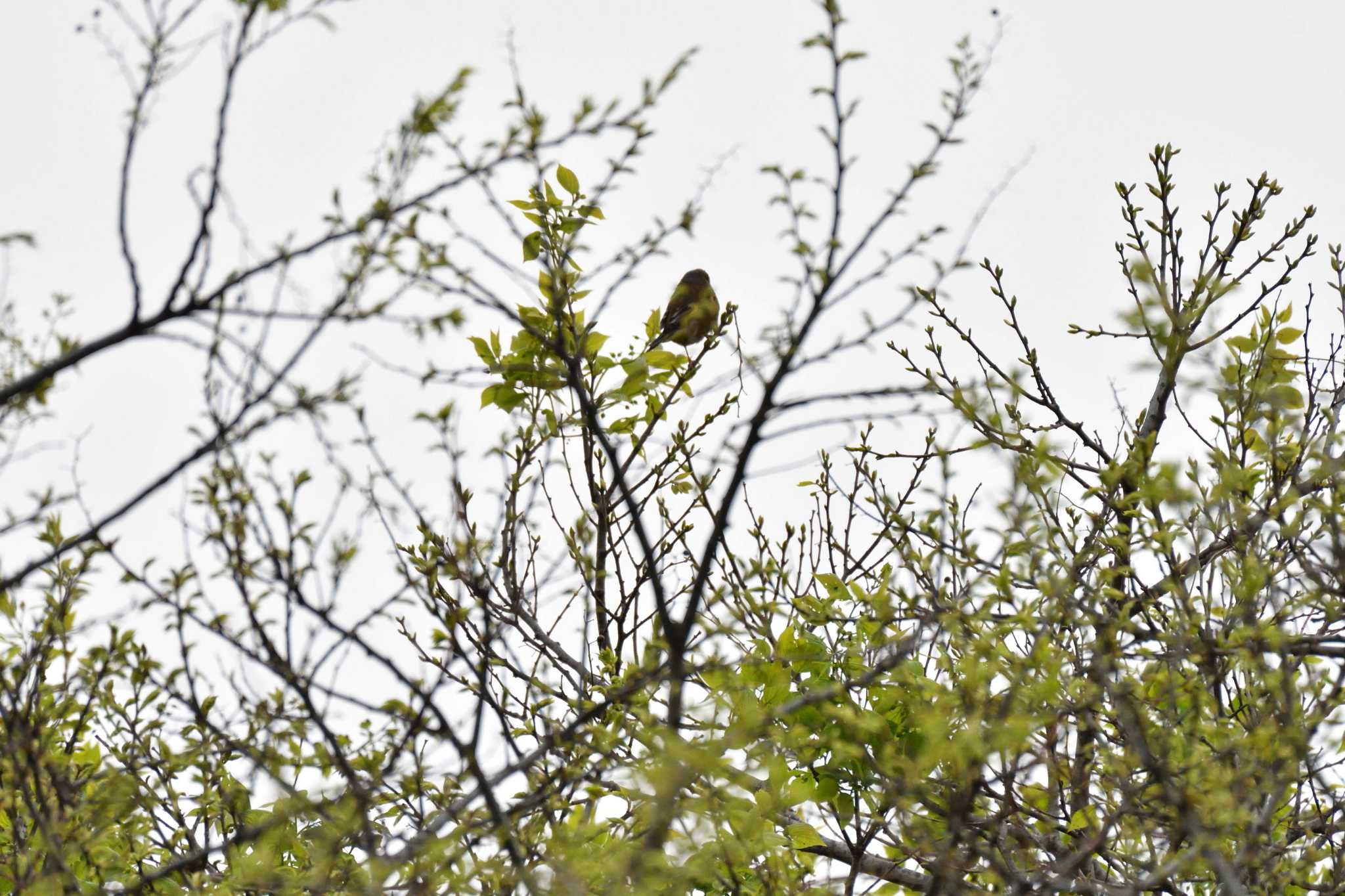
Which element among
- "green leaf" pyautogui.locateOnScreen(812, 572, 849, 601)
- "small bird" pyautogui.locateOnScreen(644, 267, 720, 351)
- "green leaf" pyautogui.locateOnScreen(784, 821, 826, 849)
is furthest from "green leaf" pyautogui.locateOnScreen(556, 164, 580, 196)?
"green leaf" pyautogui.locateOnScreen(784, 821, 826, 849)

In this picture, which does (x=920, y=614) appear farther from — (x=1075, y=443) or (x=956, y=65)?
(x=1075, y=443)

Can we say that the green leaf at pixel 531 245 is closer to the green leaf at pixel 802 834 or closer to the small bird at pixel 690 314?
the small bird at pixel 690 314

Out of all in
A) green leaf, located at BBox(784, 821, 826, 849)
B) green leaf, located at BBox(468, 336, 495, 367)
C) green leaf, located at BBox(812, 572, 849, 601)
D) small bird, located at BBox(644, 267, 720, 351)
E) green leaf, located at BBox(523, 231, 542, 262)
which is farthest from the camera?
small bird, located at BBox(644, 267, 720, 351)

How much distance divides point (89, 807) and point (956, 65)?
109 inches

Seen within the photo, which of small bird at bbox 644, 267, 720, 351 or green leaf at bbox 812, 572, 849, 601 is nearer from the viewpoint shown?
green leaf at bbox 812, 572, 849, 601

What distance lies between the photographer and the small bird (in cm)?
470

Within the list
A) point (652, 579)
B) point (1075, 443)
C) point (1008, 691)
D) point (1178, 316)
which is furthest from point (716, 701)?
point (1075, 443)

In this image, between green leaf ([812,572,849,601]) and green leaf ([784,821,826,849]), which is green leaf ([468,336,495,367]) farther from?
green leaf ([784,821,826,849])

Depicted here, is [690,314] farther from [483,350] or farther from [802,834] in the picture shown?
[802,834]

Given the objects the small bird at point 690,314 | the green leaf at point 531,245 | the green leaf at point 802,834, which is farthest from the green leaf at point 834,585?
the green leaf at point 531,245

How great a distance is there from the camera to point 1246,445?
3.88 metres

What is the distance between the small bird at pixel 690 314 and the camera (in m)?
4.70

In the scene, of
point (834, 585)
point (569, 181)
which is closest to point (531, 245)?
point (569, 181)

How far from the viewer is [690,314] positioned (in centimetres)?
418
